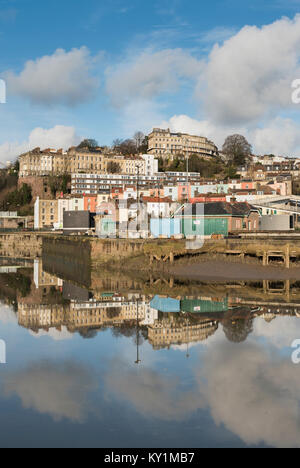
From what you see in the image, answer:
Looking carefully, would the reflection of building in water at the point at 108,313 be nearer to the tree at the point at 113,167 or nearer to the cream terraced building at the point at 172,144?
the tree at the point at 113,167

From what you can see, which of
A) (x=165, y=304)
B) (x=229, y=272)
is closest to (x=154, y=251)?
(x=229, y=272)

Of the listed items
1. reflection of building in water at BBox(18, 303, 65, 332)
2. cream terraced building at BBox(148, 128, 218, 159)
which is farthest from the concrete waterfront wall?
cream terraced building at BBox(148, 128, 218, 159)

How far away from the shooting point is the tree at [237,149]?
108562 millimetres

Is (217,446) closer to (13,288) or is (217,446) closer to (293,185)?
(13,288)

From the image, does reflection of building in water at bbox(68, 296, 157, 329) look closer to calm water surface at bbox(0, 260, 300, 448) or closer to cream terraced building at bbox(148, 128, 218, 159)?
calm water surface at bbox(0, 260, 300, 448)

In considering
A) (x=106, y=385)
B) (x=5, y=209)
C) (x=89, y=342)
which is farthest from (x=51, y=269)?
(x=5, y=209)

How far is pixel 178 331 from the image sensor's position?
53.5ft

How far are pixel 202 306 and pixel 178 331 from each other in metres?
4.70

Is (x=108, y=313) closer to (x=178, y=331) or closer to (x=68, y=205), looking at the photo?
(x=178, y=331)

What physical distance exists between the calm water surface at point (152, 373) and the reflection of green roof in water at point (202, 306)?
0.04 m

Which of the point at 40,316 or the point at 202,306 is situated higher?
the point at 202,306

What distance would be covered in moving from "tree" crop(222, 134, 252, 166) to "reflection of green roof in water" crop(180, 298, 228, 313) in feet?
294

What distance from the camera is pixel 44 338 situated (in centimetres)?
1644
